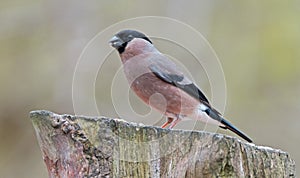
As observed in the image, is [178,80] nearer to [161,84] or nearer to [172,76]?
[172,76]

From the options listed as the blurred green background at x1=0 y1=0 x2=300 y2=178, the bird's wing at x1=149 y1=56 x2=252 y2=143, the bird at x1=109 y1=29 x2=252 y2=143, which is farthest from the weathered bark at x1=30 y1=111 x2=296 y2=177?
the blurred green background at x1=0 y1=0 x2=300 y2=178

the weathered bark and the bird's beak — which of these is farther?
the bird's beak

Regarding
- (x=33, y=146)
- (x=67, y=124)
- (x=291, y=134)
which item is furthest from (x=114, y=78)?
(x=67, y=124)

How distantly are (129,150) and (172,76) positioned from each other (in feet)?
6.15

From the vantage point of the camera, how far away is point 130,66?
173 inches

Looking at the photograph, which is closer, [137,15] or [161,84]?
[161,84]

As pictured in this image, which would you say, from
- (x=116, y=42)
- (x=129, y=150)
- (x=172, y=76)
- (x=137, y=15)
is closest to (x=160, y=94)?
(x=172, y=76)

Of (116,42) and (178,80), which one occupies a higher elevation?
(116,42)

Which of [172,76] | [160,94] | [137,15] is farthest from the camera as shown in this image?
[137,15]

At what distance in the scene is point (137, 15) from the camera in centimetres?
838

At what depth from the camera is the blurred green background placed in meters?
8.12

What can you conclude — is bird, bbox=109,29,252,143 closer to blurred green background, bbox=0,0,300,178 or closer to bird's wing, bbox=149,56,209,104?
bird's wing, bbox=149,56,209,104

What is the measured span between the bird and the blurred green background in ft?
11.5

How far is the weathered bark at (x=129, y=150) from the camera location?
2594 millimetres
